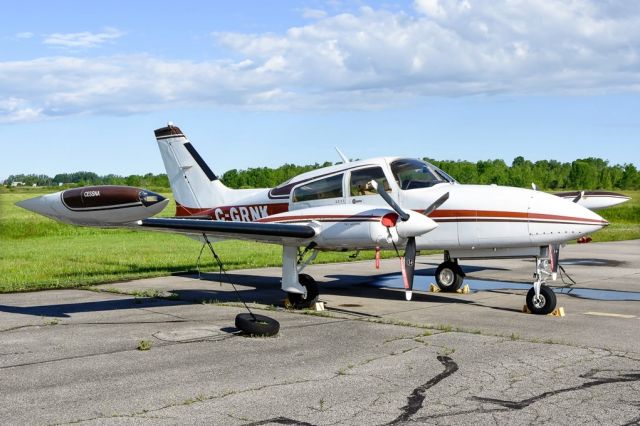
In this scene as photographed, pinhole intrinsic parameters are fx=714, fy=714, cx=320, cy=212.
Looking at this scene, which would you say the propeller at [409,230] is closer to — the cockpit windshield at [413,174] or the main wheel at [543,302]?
the cockpit windshield at [413,174]

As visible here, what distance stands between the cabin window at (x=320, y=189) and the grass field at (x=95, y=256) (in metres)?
6.00

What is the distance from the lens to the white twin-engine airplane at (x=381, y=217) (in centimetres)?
1202

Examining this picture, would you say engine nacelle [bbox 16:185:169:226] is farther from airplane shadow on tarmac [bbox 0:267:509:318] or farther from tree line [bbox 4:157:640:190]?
tree line [bbox 4:157:640:190]

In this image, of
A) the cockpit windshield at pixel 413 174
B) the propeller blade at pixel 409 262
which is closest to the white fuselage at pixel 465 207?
the cockpit windshield at pixel 413 174

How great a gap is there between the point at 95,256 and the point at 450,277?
16846mm

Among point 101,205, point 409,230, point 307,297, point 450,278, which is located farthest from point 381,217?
point 101,205

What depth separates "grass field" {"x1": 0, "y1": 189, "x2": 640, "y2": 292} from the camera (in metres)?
20.6

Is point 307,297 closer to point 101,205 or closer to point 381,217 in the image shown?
point 381,217

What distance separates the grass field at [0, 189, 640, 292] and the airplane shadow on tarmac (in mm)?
2376

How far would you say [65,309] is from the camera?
48.1 ft

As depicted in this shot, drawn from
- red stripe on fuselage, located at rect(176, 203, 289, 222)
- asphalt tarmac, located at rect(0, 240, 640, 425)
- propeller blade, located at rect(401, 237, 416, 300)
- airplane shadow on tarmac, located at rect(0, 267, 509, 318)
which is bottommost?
airplane shadow on tarmac, located at rect(0, 267, 509, 318)

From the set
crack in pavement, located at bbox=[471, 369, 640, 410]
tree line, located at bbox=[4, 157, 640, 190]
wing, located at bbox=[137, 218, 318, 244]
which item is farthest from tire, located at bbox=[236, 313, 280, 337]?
tree line, located at bbox=[4, 157, 640, 190]

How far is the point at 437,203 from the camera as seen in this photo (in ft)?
46.1

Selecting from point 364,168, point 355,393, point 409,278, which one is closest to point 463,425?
point 355,393
